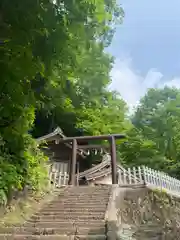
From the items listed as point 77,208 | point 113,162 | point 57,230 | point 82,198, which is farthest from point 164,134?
point 57,230

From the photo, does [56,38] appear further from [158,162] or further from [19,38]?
[158,162]

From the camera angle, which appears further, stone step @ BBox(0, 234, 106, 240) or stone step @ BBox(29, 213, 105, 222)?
stone step @ BBox(29, 213, 105, 222)

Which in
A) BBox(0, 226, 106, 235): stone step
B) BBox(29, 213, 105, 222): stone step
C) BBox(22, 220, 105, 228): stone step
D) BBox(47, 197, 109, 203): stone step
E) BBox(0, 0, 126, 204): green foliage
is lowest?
BBox(0, 226, 106, 235): stone step

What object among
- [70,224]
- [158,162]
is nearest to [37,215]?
[70,224]

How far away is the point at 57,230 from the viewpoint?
6.85 meters

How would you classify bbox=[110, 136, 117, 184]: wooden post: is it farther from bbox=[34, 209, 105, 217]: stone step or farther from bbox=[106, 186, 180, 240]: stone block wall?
bbox=[34, 209, 105, 217]: stone step

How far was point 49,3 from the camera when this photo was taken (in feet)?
20.7

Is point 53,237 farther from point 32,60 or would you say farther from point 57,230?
point 32,60

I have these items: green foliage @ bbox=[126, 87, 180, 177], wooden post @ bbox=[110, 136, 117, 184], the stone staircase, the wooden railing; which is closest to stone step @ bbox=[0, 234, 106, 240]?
the stone staircase

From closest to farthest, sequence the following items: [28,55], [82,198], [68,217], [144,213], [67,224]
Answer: [28,55] → [67,224] → [68,217] → [82,198] → [144,213]

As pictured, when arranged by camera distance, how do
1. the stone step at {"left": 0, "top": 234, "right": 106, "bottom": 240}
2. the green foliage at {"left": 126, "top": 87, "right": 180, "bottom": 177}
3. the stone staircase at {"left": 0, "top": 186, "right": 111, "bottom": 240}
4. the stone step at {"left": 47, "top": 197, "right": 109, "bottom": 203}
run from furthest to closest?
the green foliage at {"left": 126, "top": 87, "right": 180, "bottom": 177}, the stone step at {"left": 47, "top": 197, "right": 109, "bottom": 203}, the stone staircase at {"left": 0, "top": 186, "right": 111, "bottom": 240}, the stone step at {"left": 0, "top": 234, "right": 106, "bottom": 240}

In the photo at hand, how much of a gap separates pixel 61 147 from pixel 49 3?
14221 millimetres

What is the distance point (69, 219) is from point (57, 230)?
40.8 inches

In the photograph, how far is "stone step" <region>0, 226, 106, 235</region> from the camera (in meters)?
6.62
